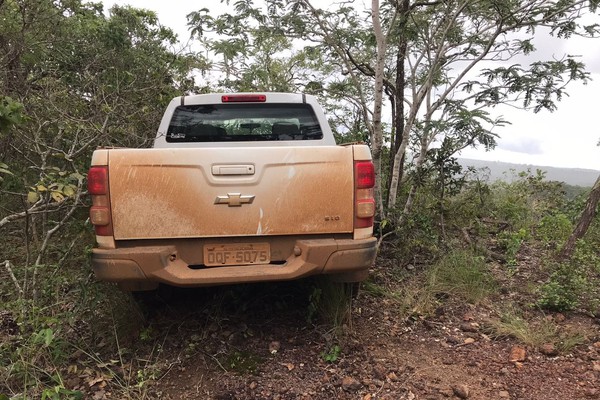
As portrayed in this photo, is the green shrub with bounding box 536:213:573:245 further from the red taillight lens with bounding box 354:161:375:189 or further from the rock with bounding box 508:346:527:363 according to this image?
the red taillight lens with bounding box 354:161:375:189

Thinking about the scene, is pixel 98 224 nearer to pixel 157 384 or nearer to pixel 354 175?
pixel 157 384

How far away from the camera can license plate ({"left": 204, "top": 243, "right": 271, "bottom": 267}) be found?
2783mm

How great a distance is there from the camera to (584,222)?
4.54m

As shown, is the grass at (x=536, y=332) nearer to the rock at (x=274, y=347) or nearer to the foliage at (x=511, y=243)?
the foliage at (x=511, y=243)

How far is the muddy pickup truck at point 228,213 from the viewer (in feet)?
8.71

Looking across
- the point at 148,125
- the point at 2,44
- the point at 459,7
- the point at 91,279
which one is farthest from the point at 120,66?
the point at 459,7

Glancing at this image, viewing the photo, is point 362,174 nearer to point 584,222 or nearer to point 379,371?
point 379,371

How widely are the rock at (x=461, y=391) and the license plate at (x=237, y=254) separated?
1417 mm

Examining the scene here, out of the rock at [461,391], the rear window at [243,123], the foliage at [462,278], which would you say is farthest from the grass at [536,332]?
the rear window at [243,123]

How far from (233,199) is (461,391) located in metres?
1.84

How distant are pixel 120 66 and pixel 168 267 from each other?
5.54m

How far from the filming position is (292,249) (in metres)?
2.85

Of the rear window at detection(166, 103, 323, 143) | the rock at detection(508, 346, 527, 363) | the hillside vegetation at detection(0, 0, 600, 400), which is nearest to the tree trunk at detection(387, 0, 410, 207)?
the hillside vegetation at detection(0, 0, 600, 400)

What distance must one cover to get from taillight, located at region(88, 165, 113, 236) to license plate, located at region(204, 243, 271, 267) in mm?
632
